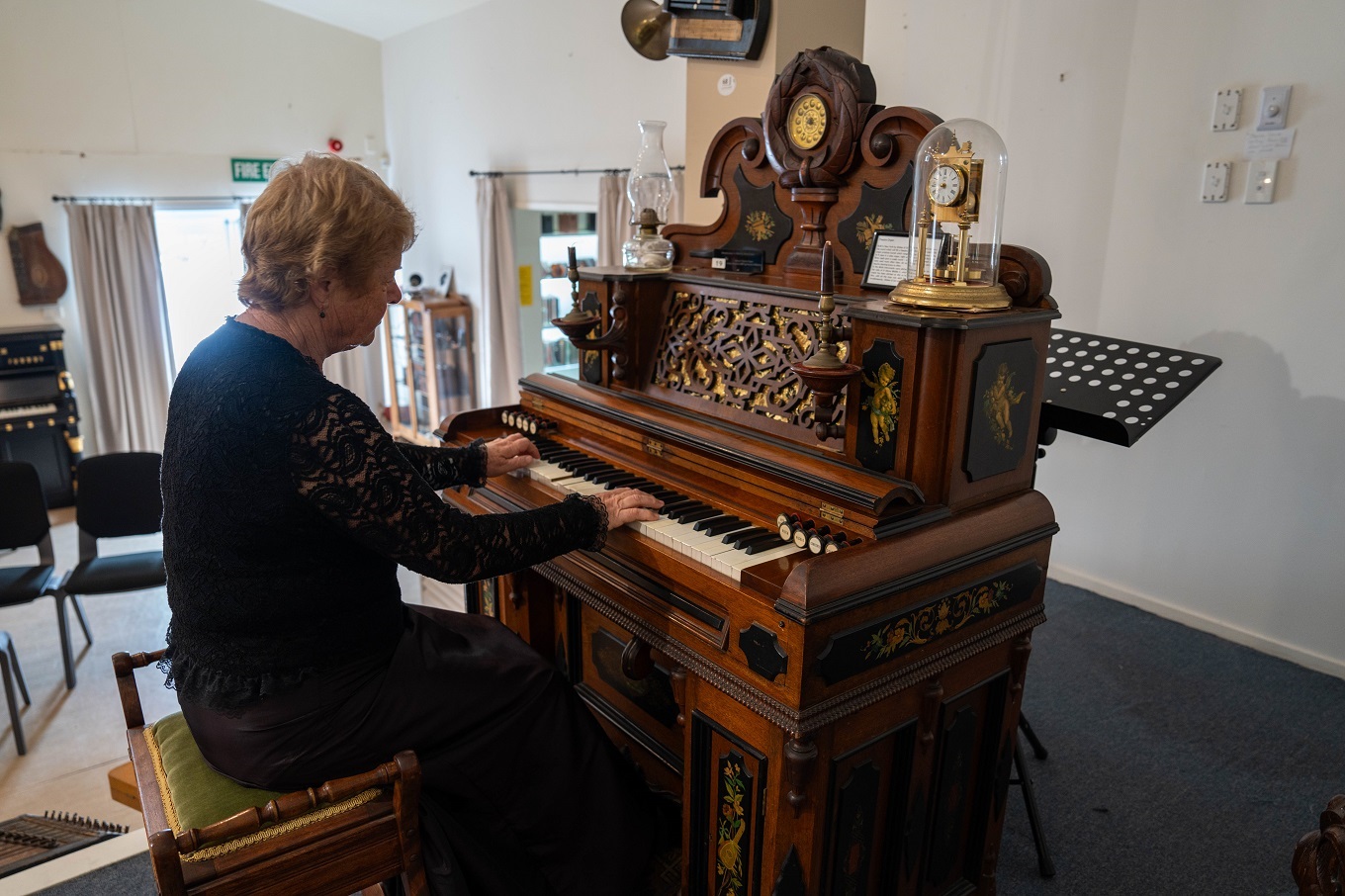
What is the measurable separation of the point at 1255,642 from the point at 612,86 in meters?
4.24

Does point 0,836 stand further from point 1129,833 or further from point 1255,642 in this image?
point 1255,642

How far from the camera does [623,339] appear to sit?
2.26 meters

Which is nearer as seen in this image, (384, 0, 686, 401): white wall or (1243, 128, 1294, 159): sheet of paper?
(1243, 128, 1294, 159): sheet of paper

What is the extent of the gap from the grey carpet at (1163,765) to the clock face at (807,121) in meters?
1.76

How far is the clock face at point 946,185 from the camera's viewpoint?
5.36 feet

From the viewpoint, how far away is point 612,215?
202 inches

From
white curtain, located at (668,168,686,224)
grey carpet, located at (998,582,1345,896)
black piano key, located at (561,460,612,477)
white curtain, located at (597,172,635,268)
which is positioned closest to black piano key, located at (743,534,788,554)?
black piano key, located at (561,460,612,477)

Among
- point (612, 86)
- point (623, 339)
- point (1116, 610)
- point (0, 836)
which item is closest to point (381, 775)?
point (623, 339)

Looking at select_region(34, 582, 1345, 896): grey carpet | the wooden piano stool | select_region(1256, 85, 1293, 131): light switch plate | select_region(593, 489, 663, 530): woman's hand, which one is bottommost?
select_region(34, 582, 1345, 896): grey carpet

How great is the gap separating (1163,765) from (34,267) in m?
7.40

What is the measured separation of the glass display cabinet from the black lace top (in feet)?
17.9

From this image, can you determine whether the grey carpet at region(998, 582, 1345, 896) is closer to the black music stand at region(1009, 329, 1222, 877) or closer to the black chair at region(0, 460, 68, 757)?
the black music stand at region(1009, 329, 1222, 877)

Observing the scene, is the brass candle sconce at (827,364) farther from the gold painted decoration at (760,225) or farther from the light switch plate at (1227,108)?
the light switch plate at (1227,108)

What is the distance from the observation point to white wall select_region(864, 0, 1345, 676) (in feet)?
9.15
